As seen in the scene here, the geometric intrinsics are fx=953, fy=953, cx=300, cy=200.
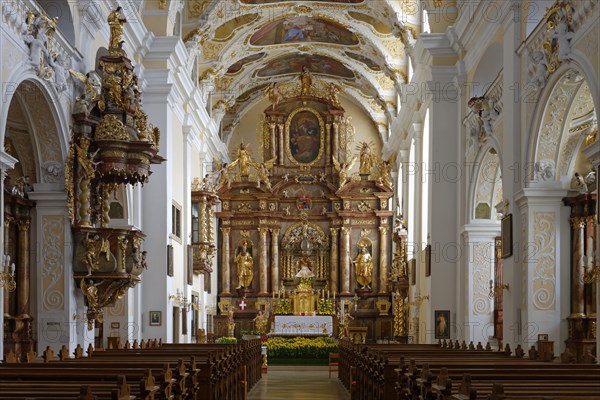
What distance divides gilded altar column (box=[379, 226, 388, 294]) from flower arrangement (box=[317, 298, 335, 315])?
1823mm

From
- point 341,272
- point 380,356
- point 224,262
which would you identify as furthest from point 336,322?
point 380,356

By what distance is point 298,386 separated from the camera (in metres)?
17.4

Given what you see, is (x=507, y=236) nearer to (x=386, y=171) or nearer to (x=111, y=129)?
(x=111, y=129)

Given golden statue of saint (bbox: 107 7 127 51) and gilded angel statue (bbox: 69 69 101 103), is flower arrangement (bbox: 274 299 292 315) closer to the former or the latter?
gilded angel statue (bbox: 69 69 101 103)

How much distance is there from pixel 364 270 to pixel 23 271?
18.7 meters

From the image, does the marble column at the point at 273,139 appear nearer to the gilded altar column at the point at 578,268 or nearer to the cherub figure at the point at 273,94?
the cherub figure at the point at 273,94

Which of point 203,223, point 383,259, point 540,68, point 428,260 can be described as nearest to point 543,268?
point 540,68

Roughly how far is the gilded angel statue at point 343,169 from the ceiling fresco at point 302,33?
16.2ft

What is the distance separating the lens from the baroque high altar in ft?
105

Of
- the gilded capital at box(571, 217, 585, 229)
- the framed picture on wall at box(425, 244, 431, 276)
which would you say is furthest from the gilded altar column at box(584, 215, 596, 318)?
the framed picture on wall at box(425, 244, 431, 276)

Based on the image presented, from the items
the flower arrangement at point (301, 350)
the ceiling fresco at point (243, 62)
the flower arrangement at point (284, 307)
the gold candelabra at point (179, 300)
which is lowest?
the flower arrangement at point (301, 350)

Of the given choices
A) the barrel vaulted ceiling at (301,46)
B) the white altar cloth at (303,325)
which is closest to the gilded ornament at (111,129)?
the barrel vaulted ceiling at (301,46)

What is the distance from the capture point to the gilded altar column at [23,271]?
14.2m

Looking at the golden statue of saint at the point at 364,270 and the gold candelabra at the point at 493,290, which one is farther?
the golden statue of saint at the point at 364,270
